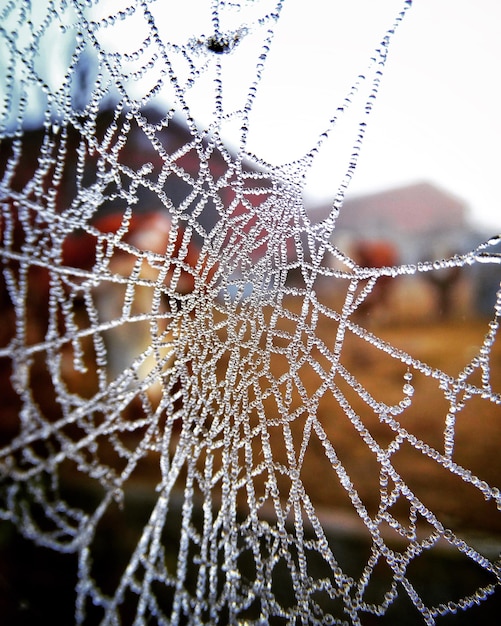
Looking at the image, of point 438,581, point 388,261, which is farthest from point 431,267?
point 388,261

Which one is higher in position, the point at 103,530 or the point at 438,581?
the point at 438,581

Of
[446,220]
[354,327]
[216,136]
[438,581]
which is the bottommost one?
[438,581]

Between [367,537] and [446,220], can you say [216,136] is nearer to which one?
[367,537]

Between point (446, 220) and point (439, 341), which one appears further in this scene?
point (446, 220)

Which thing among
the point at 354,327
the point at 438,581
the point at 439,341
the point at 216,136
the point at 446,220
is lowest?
the point at 438,581

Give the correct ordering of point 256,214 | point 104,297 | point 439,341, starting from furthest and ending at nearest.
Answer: point 439,341
point 104,297
point 256,214

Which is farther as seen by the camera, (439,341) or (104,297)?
(439,341)

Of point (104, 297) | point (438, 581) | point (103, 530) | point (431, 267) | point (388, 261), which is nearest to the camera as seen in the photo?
point (431, 267)

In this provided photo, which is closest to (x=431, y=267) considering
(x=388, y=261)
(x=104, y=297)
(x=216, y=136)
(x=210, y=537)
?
(x=216, y=136)

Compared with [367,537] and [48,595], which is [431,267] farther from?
[48,595]
